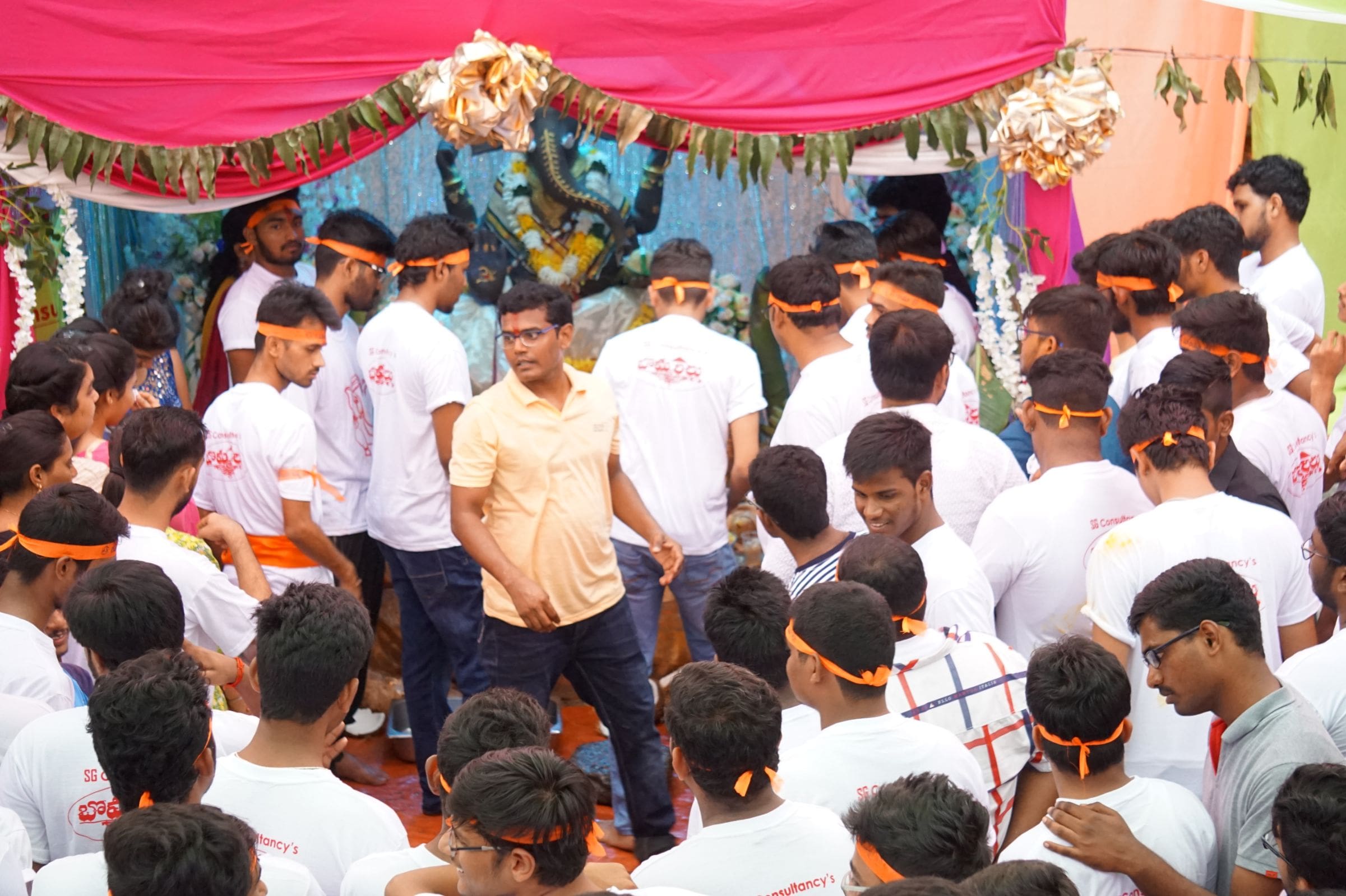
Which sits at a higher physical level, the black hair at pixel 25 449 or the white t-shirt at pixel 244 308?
the white t-shirt at pixel 244 308

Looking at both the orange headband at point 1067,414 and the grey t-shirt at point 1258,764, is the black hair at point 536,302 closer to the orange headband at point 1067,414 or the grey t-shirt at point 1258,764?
the orange headband at point 1067,414

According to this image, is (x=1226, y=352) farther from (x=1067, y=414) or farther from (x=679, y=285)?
(x=679, y=285)

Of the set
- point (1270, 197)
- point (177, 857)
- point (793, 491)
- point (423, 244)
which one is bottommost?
point (177, 857)

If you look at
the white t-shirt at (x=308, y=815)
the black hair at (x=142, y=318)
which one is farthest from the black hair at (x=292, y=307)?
the white t-shirt at (x=308, y=815)

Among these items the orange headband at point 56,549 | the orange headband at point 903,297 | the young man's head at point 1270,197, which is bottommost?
the orange headband at point 56,549

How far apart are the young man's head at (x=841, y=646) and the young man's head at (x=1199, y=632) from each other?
499 millimetres

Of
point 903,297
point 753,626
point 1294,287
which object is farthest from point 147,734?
point 1294,287

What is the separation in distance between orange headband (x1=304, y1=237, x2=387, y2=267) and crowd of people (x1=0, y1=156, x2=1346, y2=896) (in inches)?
1.1

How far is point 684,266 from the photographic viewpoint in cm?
528

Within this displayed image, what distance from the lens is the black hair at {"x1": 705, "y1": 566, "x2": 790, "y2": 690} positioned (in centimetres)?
311

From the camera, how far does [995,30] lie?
514cm

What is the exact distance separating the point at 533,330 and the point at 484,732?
6.49 ft

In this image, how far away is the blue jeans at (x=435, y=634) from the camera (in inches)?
194

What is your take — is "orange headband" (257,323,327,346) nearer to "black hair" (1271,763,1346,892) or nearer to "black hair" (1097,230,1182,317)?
→ "black hair" (1097,230,1182,317)
